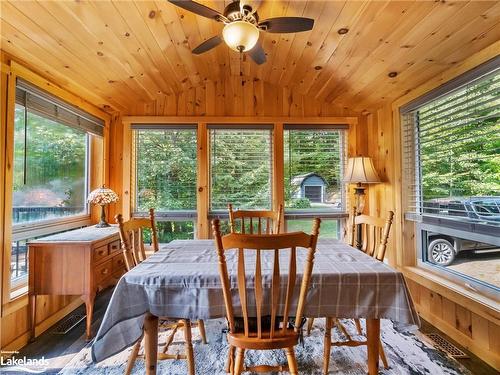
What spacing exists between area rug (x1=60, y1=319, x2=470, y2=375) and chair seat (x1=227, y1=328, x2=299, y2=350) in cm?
62

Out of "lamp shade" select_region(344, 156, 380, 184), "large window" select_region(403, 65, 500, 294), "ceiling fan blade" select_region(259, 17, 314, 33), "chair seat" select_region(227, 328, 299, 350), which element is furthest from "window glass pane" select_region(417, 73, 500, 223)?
"chair seat" select_region(227, 328, 299, 350)

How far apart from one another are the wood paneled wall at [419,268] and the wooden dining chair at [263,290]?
59.1 inches

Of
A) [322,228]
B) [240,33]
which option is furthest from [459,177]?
[240,33]

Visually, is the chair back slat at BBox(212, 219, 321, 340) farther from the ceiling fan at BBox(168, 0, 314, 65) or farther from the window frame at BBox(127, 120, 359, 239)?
the window frame at BBox(127, 120, 359, 239)

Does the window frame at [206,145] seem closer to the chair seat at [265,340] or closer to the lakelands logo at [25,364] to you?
the lakelands logo at [25,364]

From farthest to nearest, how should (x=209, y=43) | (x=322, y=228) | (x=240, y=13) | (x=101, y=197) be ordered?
(x=322, y=228), (x=101, y=197), (x=209, y=43), (x=240, y=13)

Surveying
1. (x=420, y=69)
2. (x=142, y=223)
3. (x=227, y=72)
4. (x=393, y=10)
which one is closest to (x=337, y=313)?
(x=142, y=223)

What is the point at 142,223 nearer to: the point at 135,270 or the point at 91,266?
the point at 135,270

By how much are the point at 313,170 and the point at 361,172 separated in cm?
63

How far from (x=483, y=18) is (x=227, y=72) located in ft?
7.90

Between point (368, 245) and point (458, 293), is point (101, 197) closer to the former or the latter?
point (368, 245)

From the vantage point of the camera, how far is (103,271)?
94.4 inches

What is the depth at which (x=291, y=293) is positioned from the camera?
4.15 feet

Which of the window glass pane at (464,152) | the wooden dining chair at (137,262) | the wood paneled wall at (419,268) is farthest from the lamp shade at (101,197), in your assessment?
the window glass pane at (464,152)
